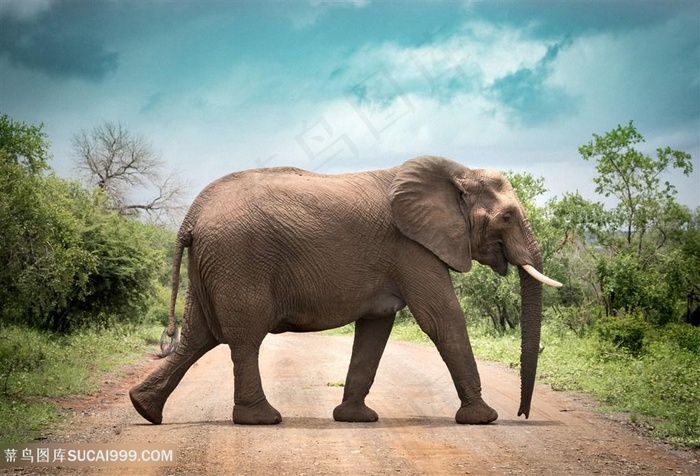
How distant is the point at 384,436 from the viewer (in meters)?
9.40

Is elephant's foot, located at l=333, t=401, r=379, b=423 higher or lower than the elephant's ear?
lower

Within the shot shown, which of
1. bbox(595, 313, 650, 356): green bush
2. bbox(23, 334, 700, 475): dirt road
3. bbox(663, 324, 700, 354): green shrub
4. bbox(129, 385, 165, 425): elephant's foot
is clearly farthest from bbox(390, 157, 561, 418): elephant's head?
bbox(663, 324, 700, 354): green shrub

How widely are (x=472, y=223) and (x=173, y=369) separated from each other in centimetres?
389

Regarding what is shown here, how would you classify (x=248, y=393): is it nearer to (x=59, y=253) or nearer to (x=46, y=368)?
(x=46, y=368)

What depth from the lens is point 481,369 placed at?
16500 mm

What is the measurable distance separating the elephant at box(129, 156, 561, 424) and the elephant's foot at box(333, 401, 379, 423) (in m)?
0.01

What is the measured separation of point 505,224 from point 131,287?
47.5ft

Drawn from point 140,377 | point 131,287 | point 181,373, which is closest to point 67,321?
point 131,287

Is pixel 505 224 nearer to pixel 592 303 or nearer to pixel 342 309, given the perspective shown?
pixel 342 309

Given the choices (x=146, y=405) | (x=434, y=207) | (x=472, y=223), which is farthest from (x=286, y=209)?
(x=146, y=405)

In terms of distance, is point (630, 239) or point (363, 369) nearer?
point (363, 369)

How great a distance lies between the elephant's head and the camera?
1044 centimetres

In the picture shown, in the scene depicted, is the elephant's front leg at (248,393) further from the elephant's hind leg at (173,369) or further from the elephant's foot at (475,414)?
the elephant's foot at (475,414)

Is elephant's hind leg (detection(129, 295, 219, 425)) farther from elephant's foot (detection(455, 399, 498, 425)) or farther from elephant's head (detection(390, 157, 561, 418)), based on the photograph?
elephant's foot (detection(455, 399, 498, 425))
